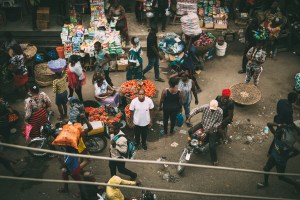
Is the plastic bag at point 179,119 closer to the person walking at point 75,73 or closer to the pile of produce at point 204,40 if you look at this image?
the person walking at point 75,73

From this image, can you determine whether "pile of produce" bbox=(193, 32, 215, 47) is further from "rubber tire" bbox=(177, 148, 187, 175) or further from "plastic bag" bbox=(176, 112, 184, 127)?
"rubber tire" bbox=(177, 148, 187, 175)

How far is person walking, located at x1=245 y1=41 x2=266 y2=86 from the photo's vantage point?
9938 mm

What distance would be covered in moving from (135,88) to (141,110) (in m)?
1.72

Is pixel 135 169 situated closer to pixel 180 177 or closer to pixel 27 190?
pixel 180 177

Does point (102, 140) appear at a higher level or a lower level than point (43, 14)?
lower

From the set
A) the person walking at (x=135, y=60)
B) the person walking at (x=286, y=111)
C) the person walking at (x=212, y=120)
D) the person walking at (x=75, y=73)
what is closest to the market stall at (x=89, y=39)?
the person walking at (x=135, y=60)

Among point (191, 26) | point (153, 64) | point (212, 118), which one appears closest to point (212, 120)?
point (212, 118)

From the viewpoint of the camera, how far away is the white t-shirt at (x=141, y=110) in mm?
8141

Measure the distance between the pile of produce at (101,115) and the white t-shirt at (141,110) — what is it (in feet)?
3.51

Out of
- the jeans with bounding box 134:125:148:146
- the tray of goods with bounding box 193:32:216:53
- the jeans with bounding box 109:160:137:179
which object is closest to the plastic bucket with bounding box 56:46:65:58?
the tray of goods with bounding box 193:32:216:53

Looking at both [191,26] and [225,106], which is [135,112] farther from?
[191,26]

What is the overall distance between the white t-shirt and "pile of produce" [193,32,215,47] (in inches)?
171

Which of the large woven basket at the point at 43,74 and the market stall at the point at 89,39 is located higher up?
the market stall at the point at 89,39

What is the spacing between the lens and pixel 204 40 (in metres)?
12.0
